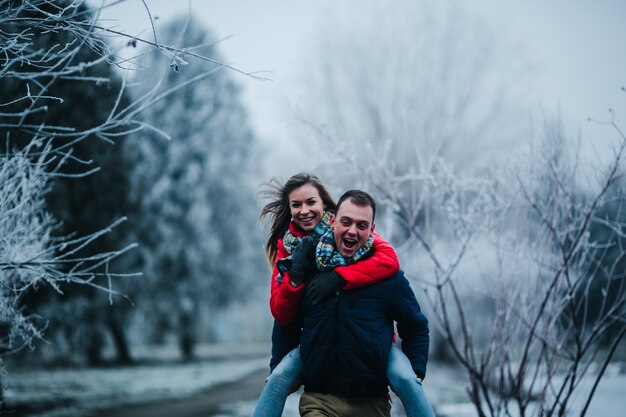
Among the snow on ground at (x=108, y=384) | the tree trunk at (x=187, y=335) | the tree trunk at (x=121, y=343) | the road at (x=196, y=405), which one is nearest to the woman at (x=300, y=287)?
the road at (x=196, y=405)

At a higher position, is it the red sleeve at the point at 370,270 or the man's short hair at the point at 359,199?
the man's short hair at the point at 359,199

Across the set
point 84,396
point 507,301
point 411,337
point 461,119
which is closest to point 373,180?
point 507,301

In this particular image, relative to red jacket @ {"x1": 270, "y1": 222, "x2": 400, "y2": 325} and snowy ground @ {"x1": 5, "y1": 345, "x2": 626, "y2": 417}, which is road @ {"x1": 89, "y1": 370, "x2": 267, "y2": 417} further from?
red jacket @ {"x1": 270, "y1": 222, "x2": 400, "y2": 325}

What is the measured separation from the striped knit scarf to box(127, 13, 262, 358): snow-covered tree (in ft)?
45.0

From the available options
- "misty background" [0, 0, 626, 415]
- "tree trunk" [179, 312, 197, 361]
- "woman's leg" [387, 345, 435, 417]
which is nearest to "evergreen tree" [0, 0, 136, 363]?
"misty background" [0, 0, 626, 415]

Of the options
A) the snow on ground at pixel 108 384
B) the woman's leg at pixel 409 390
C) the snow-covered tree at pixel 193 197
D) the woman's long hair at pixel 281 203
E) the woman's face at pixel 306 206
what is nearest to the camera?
the woman's leg at pixel 409 390

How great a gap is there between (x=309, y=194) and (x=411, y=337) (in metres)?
1.02

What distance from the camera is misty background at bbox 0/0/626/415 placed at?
355cm

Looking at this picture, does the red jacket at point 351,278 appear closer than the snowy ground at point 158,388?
Yes

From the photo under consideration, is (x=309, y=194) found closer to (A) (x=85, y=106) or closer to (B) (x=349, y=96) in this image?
(A) (x=85, y=106)

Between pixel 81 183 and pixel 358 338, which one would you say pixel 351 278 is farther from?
pixel 81 183

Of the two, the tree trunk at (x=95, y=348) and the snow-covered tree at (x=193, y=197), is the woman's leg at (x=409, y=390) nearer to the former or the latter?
the tree trunk at (x=95, y=348)

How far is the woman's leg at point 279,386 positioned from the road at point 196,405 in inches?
208

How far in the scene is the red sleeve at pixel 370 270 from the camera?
104 inches
